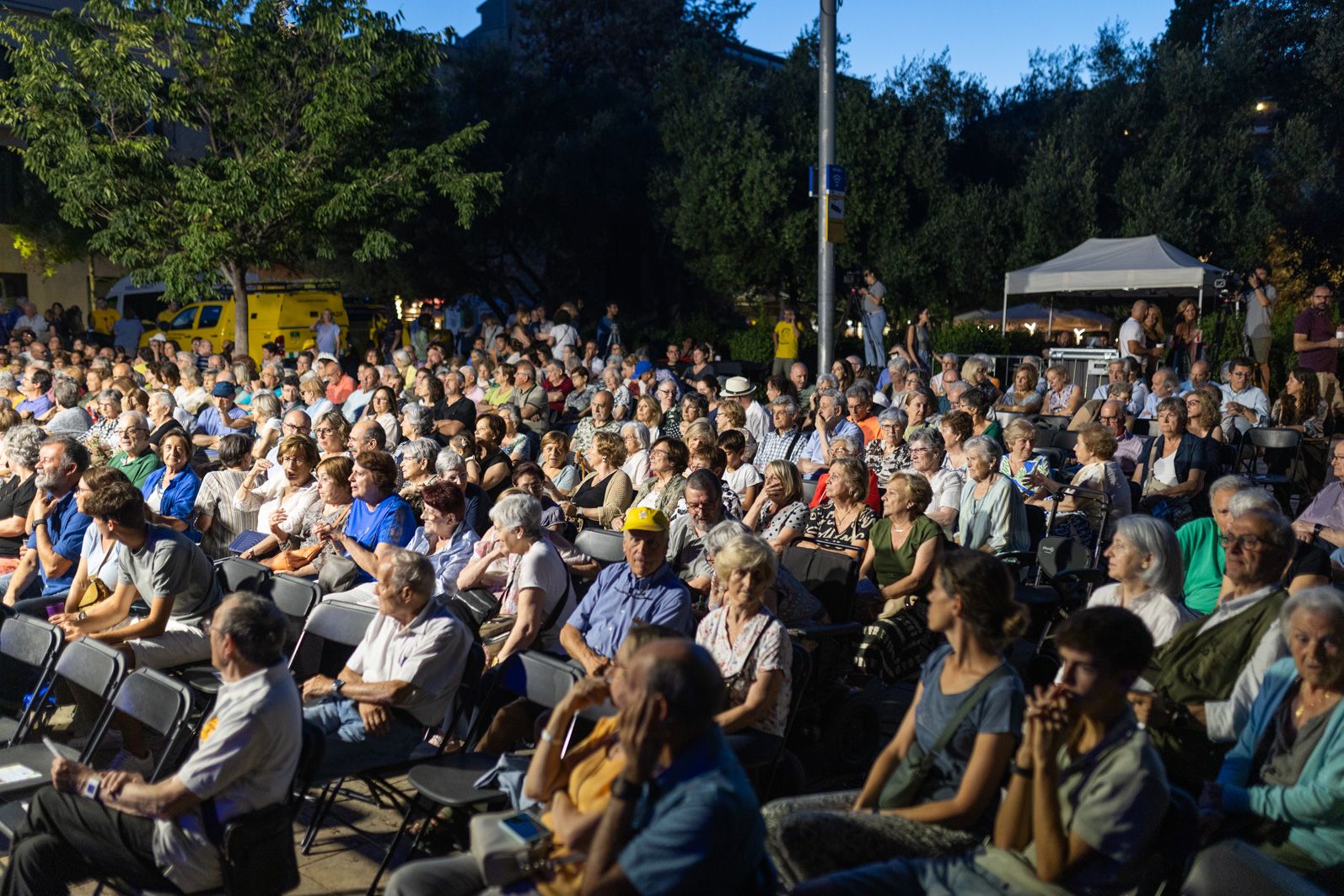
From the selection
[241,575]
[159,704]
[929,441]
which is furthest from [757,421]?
[159,704]

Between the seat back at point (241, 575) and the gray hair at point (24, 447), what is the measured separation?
1.84 meters

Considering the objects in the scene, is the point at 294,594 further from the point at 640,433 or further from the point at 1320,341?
the point at 1320,341

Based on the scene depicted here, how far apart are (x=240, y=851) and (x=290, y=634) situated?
214 cm

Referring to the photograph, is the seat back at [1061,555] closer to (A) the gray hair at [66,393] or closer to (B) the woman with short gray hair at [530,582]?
(B) the woman with short gray hair at [530,582]

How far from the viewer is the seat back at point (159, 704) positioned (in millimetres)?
3697

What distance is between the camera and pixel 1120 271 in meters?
14.7

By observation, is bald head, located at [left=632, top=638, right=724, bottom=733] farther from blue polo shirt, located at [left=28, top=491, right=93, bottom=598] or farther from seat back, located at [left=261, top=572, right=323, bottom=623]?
blue polo shirt, located at [left=28, top=491, right=93, bottom=598]

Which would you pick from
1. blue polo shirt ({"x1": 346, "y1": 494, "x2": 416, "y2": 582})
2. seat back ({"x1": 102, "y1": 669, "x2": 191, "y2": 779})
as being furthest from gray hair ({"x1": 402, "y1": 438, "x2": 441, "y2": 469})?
seat back ({"x1": 102, "y1": 669, "x2": 191, "y2": 779})

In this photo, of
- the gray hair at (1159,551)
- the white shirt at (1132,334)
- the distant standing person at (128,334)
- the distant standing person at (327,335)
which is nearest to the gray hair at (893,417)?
the gray hair at (1159,551)

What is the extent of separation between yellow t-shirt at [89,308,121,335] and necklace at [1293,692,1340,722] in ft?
87.0

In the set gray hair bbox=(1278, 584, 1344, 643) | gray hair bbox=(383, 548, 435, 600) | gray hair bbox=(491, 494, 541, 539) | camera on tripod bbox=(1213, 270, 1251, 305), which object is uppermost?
camera on tripod bbox=(1213, 270, 1251, 305)

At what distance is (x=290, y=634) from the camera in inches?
210

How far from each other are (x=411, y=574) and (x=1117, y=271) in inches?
496

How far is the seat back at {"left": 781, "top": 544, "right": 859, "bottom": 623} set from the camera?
5.37 meters
